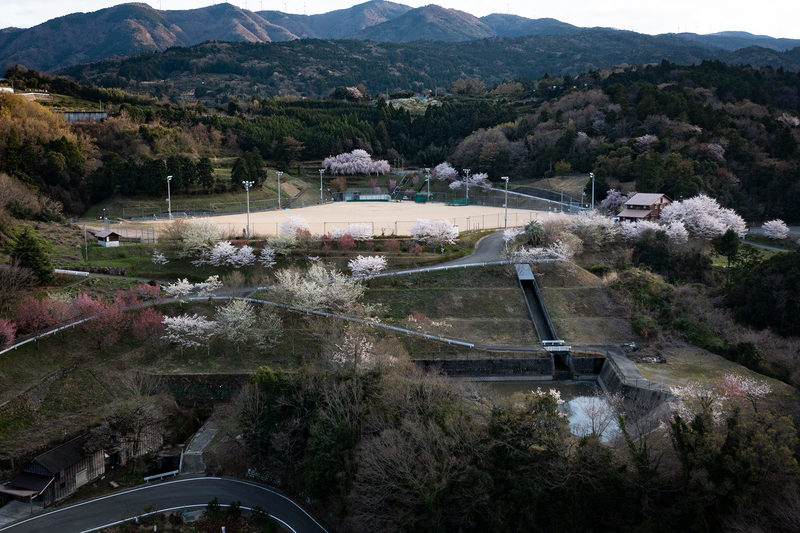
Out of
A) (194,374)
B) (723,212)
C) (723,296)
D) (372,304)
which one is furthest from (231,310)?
(723,212)

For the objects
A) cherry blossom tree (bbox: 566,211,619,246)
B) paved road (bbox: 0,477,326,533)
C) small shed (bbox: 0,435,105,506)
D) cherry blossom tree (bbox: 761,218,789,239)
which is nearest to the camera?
paved road (bbox: 0,477,326,533)

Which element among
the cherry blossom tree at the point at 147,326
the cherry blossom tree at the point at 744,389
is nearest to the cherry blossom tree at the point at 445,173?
the cherry blossom tree at the point at 147,326

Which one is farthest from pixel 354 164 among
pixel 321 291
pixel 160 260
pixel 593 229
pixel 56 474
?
pixel 56 474

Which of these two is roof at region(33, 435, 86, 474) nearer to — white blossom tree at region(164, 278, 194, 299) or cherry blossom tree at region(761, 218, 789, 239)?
white blossom tree at region(164, 278, 194, 299)

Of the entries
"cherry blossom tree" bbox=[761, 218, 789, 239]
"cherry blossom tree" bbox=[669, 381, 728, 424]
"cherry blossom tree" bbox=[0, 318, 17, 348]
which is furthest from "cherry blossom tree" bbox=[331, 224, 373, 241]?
"cherry blossom tree" bbox=[761, 218, 789, 239]

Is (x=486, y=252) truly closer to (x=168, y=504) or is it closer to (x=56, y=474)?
(x=168, y=504)
